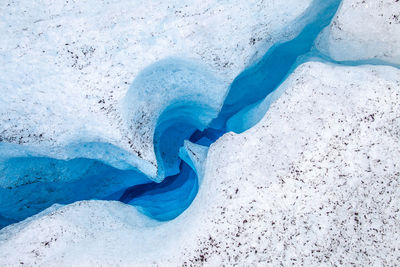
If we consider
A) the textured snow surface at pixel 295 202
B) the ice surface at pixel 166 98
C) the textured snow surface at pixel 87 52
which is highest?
the textured snow surface at pixel 87 52

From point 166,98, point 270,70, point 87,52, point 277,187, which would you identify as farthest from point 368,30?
point 87,52

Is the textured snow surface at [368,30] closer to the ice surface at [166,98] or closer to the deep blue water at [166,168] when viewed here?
the deep blue water at [166,168]

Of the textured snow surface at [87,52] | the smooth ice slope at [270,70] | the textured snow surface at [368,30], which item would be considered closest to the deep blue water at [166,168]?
the smooth ice slope at [270,70]

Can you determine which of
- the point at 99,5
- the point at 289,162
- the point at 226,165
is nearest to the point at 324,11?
the point at 289,162

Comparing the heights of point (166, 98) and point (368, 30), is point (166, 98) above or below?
above

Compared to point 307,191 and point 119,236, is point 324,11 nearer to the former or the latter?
point 307,191

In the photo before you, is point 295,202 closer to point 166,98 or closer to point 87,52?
point 166,98

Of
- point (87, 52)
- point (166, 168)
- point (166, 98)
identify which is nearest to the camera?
point (87, 52)
